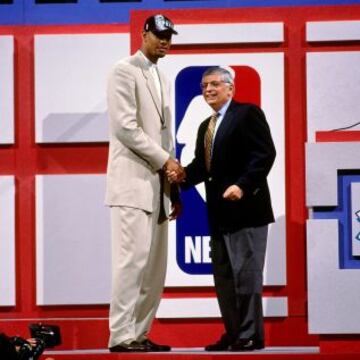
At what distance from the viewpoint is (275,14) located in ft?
19.4

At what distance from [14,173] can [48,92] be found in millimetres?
467

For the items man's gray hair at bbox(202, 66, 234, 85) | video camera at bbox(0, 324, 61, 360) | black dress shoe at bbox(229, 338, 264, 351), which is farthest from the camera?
man's gray hair at bbox(202, 66, 234, 85)

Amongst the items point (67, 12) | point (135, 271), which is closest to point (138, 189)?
point (135, 271)

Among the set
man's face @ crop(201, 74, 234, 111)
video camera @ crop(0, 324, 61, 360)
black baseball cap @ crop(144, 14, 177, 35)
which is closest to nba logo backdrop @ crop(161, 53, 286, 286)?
man's face @ crop(201, 74, 234, 111)

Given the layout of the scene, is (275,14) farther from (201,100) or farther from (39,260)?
(39,260)

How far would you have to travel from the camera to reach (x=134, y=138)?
4.76m

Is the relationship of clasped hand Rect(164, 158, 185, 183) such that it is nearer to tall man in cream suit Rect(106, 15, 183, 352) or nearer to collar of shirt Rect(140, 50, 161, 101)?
tall man in cream suit Rect(106, 15, 183, 352)

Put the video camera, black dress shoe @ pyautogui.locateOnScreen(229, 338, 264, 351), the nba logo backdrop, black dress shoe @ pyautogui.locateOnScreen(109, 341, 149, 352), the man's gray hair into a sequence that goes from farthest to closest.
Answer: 1. the nba logo backdrop
2. the man's gray hair
3. black dress shoe @ pyautogui.locateOnScreen(229, 338, 264, 351)
4. black dress shoe @ pyautogui.locateOnScreen(109, 341, 149, 352)
5. the video camera

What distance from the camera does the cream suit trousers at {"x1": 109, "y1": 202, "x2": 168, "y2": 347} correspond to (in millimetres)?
4754

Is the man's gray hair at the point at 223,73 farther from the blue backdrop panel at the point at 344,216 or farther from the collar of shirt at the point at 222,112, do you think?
the blue backdrop panel at the point at 344,216

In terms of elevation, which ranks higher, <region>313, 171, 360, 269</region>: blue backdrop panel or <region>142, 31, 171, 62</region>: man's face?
<region>142, 31, 171, 62</region>: man's face

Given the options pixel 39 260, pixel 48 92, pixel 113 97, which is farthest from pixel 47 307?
pixel 113 97

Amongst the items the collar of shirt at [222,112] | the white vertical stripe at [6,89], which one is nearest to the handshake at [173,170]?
the collar of shirt at [222,112]

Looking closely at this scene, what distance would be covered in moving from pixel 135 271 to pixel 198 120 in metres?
1.28
